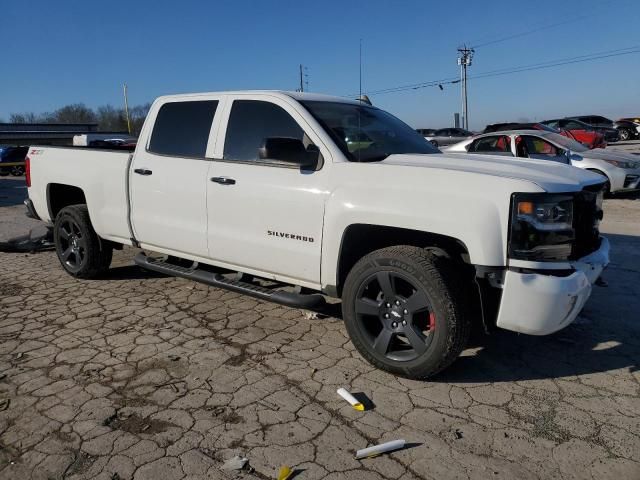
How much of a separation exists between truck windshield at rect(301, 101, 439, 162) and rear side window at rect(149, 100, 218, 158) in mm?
967

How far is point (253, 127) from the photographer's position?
4.21m

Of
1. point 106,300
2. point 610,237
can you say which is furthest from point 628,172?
point 106,300

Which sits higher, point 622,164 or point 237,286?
point 622,164

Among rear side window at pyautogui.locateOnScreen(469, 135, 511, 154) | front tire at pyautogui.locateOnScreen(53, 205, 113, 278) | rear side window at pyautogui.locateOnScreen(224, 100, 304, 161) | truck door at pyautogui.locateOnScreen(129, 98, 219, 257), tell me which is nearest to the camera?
rear side window at pyautogui.locateOnScreen(224, 100, 304, 161)

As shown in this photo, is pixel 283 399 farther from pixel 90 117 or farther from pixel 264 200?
pixel 90 117

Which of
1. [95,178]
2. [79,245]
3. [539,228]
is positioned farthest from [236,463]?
[79,245]

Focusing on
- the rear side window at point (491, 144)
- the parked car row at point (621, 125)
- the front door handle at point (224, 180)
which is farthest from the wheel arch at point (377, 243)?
the parked car row at point (621, 125)

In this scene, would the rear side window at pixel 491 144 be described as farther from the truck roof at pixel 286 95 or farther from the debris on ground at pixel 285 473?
the debris on ground at pixel 285 473

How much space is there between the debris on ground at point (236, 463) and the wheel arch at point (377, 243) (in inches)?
55.9

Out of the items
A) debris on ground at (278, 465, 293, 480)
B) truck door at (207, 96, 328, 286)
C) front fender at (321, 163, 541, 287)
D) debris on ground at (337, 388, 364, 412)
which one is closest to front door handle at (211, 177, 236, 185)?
truck door at (207, 96, 328, 286)

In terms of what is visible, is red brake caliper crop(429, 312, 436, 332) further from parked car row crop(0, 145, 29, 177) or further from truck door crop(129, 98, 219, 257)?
parked car row crop(0, 145, 29, 177)

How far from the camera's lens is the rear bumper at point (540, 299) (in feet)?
9.70

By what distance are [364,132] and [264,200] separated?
3.20 ft

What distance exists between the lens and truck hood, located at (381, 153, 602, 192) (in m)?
3.09
